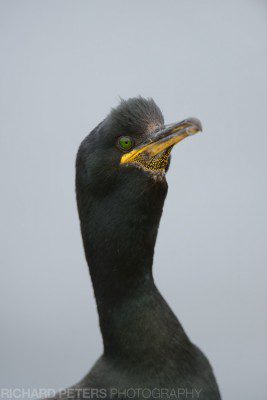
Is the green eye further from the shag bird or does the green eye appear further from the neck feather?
the neck feather

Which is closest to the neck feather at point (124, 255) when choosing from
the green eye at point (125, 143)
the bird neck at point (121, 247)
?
the bird neck at point (121, 247)

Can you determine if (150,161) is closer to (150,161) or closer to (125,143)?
(150,161)

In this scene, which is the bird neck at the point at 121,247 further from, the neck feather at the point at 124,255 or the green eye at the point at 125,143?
the green eye at the point at 125,143

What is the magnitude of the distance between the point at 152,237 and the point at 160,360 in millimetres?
422

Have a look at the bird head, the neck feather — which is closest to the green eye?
the bird head

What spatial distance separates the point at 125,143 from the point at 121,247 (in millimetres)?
354

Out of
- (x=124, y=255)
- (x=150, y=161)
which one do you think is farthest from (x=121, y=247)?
(x=150, y=161)

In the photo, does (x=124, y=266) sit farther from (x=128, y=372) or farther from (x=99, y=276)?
(x=128, y=372)

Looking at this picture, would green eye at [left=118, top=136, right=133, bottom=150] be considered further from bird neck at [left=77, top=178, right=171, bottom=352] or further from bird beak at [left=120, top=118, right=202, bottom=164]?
bird neck at [left=77, top=178, right=171, bottom=352]

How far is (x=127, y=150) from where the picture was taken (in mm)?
2633

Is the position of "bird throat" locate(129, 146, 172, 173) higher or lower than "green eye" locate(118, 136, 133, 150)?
lower

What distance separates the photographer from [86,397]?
8.96 ft

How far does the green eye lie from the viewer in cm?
263

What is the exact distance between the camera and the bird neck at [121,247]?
2.62 m
